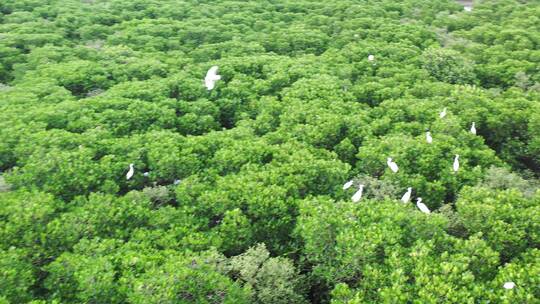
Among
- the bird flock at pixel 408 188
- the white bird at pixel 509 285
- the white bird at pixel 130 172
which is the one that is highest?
the white bird at pixel 509 285

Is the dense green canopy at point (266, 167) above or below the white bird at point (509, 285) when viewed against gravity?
below

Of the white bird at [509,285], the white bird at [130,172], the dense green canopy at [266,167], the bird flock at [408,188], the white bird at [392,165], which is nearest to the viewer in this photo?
the white bird at [509,285]

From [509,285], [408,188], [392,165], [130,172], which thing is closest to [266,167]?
[392,165]

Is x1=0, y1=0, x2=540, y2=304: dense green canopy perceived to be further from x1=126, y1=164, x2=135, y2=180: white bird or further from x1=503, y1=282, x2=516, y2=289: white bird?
x1=126, y1=164, x2=135, y2=180: white bird

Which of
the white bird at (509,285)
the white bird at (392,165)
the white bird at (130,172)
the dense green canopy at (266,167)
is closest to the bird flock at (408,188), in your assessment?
the white bird at (392,165)

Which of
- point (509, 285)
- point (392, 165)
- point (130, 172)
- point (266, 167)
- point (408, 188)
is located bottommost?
point (130, 172)

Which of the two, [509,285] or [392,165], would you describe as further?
[392,165]

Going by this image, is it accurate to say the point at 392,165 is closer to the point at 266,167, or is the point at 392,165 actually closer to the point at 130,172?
the point at 266,167

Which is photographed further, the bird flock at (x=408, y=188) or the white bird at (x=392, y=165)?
the white bird at (x=392, y=165)

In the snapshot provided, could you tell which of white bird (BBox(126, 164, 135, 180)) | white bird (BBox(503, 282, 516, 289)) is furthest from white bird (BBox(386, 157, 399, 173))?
white bird (BBox(126, 164, 135, 180))

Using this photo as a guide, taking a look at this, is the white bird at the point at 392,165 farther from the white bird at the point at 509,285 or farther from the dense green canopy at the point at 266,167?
the white bird at the point at 509,285
